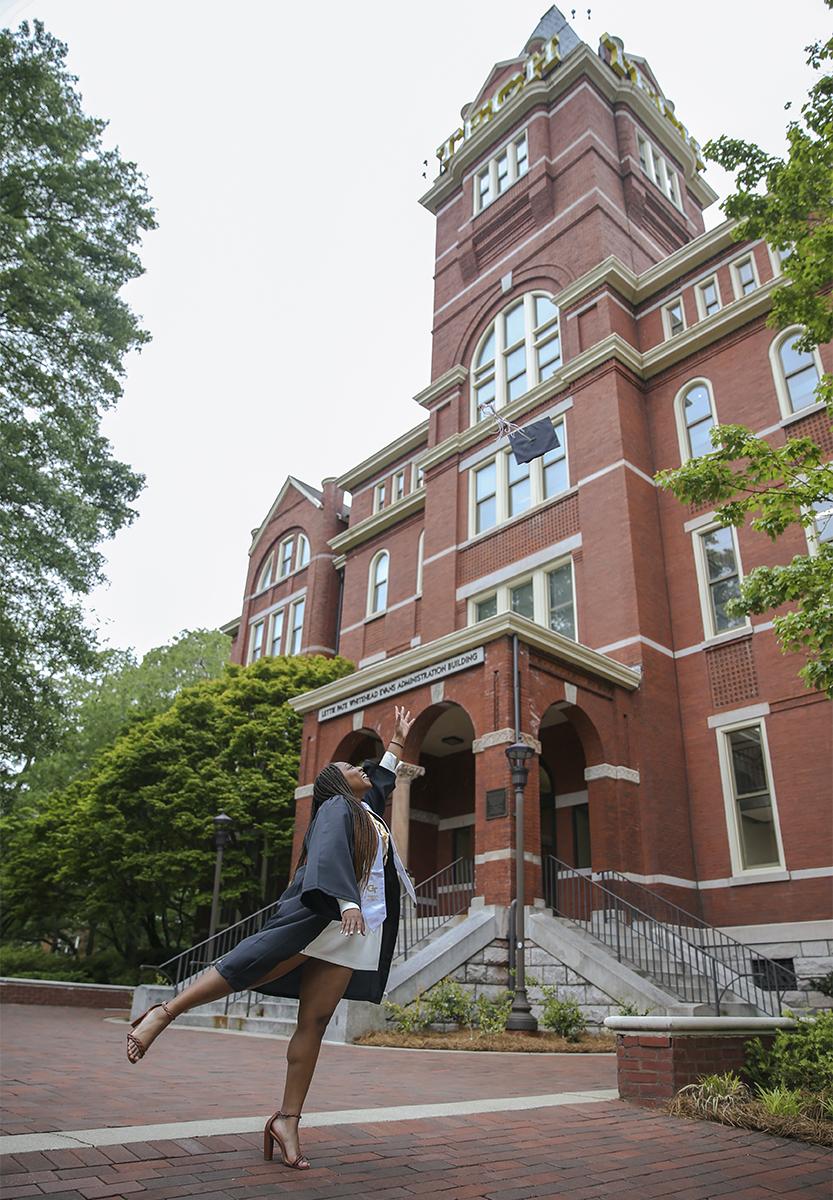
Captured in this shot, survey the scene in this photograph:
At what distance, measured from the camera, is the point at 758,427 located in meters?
18.4

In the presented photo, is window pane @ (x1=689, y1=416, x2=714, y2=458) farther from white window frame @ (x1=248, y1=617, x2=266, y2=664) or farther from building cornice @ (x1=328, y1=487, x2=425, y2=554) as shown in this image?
white window frame @ (x1=248, y1=617, x2=266, y2=664)

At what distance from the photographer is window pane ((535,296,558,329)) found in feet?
78.6

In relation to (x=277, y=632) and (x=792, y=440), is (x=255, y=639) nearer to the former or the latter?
(x=277, y=632)

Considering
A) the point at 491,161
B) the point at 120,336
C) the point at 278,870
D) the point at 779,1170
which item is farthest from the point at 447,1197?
the point at 491,161

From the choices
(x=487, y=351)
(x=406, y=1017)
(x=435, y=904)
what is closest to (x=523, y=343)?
(x=487, y=351)

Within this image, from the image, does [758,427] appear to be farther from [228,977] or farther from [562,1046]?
[228,977]

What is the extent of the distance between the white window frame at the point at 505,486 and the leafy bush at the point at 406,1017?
12.9m

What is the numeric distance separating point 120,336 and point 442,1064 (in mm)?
14821

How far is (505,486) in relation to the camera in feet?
74.8

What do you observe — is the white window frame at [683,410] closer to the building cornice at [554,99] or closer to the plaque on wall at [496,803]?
the plaque on wall at [496,803]

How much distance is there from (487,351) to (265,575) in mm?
15319

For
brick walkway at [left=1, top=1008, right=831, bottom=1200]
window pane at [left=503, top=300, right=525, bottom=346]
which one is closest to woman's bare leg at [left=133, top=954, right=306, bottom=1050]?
brick walkway at [left=1, top=1008, right=831, bottom=1200]

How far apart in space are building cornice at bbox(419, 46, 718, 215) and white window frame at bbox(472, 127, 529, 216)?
0.69 metres

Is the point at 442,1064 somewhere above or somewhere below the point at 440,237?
below
